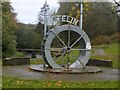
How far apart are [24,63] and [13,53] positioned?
8.45 m

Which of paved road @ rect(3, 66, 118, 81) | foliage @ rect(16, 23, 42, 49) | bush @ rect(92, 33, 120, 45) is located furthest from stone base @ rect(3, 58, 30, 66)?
bush @ rect(92, 33, 120, 45)

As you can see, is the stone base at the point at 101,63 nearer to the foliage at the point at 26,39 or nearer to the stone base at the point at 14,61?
the stone base at the point at 14,61

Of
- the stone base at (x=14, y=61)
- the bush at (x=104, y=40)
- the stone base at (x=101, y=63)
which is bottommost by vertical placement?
the stone base at (x=101, y=63)

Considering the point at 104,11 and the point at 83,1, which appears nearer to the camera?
the point at 83,1

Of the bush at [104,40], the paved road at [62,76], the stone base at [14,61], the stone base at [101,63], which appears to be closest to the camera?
the paved road at [62,76]

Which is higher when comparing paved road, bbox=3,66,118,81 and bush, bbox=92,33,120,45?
bush, bbox=92,33,120,45

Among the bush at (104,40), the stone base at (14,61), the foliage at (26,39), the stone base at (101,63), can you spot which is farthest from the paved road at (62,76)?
the bush at (104,40)

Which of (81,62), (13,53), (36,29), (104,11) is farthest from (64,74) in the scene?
(36,29)

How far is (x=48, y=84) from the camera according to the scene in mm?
11250

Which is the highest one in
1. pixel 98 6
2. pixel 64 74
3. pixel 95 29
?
pixel 98 6

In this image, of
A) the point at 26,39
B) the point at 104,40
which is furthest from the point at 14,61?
the point at 104,40

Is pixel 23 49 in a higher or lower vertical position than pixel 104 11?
lower

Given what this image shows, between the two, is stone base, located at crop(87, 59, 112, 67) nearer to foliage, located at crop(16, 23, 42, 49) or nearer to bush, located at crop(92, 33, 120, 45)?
bush, located at crop(92, 33, 120, 45)

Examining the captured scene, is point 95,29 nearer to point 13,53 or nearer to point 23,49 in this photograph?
point 23,49
